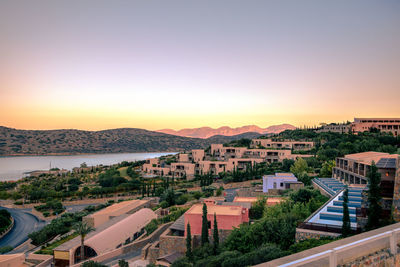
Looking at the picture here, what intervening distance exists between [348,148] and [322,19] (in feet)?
83.0

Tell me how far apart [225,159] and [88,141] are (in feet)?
351

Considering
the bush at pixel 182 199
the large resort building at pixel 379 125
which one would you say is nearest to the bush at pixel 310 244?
the bush at pixel 182 199

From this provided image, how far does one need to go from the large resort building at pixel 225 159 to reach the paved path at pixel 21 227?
18.6 metres

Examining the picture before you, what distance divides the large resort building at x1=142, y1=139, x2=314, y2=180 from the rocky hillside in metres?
76.2

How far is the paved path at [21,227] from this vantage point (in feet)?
67.6

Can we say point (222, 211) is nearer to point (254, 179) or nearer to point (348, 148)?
point (254, 179)

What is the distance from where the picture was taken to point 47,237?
63.1 feet

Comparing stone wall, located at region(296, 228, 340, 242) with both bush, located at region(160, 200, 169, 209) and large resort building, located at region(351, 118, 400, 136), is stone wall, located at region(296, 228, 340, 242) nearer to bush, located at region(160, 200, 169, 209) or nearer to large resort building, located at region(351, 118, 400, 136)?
bush, located at region(160, 200, 169, 209)

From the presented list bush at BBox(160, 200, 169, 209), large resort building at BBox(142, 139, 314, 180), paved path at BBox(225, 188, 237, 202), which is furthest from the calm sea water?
paved path at BBox(225, 188, 237, 202)

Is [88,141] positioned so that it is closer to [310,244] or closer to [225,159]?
[225,159]

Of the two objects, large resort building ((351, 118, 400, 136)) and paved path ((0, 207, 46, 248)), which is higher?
large resort building ((351, 118, 400, 136))

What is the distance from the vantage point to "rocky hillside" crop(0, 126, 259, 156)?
118 m

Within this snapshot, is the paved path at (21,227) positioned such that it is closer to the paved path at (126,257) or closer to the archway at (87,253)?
the archway at (87,253)

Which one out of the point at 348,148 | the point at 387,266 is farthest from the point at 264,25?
the point at 348,148
